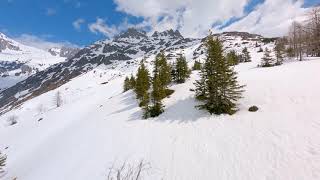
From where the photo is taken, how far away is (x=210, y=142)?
26391mm

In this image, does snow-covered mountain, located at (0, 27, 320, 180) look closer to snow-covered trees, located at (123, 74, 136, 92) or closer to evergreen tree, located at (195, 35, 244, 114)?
evergreen tree, located at (195, 35, 244, 114)

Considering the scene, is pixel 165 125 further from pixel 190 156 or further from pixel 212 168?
pixel 212 168

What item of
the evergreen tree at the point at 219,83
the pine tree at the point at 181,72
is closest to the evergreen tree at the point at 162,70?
the pine tree at the point at 181,72

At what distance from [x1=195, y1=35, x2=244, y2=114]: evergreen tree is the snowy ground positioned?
1230 mm

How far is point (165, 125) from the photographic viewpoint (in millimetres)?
34844

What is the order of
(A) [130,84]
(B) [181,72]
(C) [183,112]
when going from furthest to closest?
(A) [130,84], (B) [181,72], (C) [183,112]

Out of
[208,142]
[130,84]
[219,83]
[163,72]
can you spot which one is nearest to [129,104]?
[163,72]

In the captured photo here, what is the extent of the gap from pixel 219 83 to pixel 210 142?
896 centimetres

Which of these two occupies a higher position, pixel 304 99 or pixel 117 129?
pixel 304 99

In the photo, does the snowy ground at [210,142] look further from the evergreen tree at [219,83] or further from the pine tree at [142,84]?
the pine tree at [142,84]

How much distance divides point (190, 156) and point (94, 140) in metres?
18.0

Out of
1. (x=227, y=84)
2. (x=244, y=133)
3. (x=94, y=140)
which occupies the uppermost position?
(x=227, y=84)

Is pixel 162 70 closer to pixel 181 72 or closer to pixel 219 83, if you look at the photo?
pixel 181 72

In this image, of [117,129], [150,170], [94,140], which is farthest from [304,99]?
[94,140]
